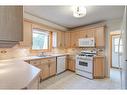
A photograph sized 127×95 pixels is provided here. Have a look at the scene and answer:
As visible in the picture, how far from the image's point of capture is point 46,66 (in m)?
3.94

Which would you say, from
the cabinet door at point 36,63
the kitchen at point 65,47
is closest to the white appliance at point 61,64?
the kitchen at point 65,47

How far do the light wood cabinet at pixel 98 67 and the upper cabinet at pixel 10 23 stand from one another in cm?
353

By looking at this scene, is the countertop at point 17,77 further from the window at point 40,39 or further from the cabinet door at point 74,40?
the cabinet door at point 74,40

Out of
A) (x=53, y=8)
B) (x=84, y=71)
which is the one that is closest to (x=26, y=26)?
(x=53, y=8)

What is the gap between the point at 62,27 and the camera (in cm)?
575

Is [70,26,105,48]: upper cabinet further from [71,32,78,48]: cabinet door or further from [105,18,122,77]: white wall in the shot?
[105,18,122,77]: white wall

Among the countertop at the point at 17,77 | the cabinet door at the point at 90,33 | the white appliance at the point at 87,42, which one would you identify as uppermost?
the cabinet door at the point at 90,33

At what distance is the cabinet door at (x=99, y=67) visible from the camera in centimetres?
422

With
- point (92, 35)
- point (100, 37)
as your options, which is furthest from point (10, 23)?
point (92, 35)

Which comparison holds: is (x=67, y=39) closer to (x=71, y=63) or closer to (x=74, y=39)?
(x=74, y=39)

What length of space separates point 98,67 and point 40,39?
2.63 m

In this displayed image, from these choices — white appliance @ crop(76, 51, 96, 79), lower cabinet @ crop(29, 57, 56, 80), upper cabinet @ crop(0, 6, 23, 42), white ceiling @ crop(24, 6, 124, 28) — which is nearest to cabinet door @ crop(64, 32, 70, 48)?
white appliance @ crop(76, 51, 96, 79)
